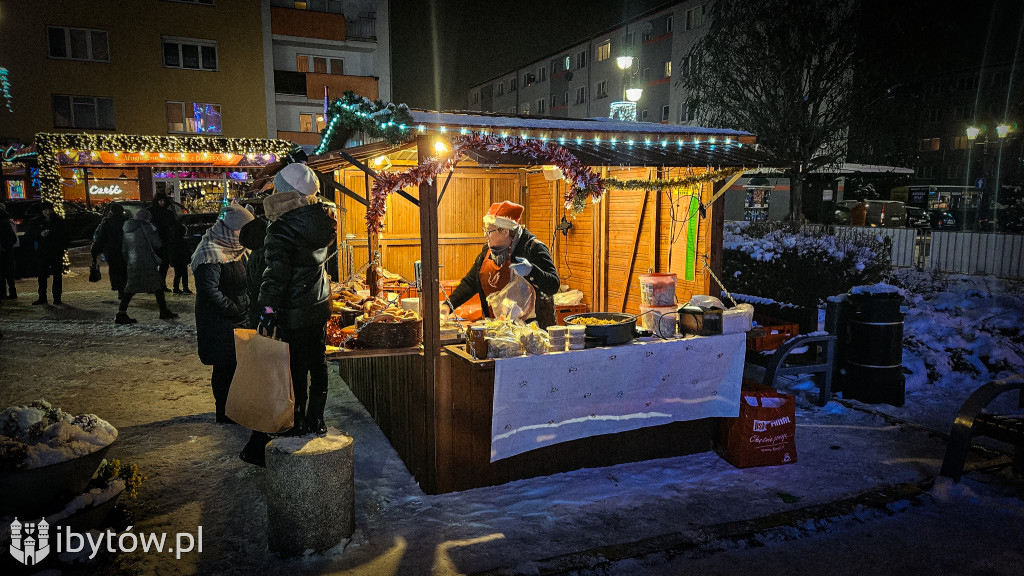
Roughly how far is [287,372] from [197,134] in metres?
24.9

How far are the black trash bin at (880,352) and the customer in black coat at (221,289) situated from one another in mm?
6500

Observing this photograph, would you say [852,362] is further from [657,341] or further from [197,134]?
[197,134]

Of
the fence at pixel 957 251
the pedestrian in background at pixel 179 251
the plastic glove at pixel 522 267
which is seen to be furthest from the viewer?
the pedestrian in background at pixel 179 251

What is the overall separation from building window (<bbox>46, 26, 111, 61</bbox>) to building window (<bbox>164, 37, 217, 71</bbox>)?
85.6 inches

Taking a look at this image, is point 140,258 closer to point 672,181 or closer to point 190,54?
point 672,181

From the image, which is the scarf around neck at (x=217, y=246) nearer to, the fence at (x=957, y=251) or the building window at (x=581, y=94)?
the fence at (x=957, y=251)

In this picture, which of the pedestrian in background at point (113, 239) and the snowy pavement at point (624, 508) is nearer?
the snowy pavement at point (624, 508)

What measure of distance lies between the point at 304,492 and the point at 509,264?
308 cm

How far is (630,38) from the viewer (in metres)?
39.7

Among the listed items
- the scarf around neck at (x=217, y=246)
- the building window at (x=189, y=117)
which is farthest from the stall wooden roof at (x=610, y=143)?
the building window at (x=189, y=117)

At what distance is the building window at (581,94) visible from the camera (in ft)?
157

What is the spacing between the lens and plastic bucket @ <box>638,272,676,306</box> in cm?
582

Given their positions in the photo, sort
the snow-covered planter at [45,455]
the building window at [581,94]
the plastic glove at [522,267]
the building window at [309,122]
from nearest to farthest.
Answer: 1. the snow-covered planter at [45,455]
2. the plastic glove at [522,267]
3. the building window at [309,122]
4. the building window at [581,94]

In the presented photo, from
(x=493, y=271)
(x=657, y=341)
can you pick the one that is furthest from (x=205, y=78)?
(x=657, y=341)
